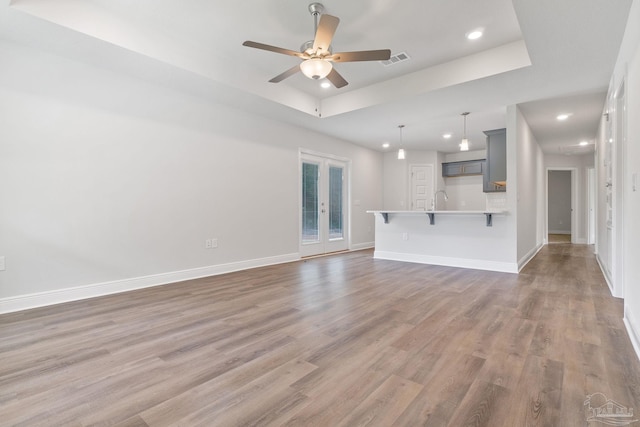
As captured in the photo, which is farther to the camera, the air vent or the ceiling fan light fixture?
the air vent

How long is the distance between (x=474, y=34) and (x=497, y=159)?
3.21 m

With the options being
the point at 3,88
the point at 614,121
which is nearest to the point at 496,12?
the point at 614,121

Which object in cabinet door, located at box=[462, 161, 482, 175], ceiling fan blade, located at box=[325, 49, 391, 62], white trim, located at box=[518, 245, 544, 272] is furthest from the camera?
cabinet door, located at box=[462, 161, 482, 175]

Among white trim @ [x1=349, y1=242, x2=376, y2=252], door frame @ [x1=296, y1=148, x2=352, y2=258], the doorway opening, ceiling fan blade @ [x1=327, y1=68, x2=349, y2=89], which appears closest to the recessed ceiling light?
ceiling fan blade @ [x1=327, y1=68, x2=349, y2=89]

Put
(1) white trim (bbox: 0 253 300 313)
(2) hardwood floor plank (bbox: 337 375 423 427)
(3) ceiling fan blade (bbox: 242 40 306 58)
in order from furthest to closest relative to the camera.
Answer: (1) white trim (bbox: 0 253 300 313)
(3) ceiling fan blade (bbox: 242 40 306 58)
(2) hardwood floor plank (bbox: 337 375 423 427)

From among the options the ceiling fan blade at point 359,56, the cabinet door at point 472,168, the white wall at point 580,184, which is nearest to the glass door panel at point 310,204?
the ceiling fan blade at point 359,56

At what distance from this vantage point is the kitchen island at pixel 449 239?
4758mm

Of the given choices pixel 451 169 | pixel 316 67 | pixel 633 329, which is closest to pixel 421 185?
pixel 451 169

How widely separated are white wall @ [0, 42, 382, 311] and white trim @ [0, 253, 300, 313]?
1 cm

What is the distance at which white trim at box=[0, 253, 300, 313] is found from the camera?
9.86 feet

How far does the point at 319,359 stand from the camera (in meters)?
1.98

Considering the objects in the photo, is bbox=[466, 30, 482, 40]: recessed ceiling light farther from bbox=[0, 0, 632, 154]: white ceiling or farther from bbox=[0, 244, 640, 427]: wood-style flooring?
bbox=[0, 244, 640, 427]: wood-style flooring

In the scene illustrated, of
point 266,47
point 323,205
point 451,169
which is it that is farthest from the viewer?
point 451,169

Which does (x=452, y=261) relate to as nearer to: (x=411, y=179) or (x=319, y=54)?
(x=411, y=179)
